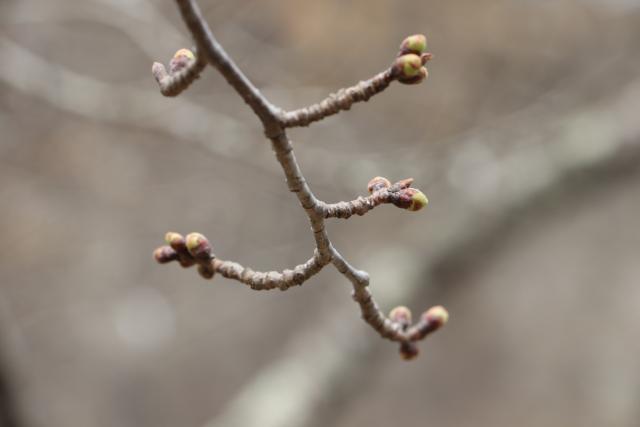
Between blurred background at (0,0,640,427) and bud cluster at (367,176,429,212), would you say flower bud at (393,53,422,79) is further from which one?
blurred background at (0,0,640,427)

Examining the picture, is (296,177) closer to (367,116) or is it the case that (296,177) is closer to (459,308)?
(367,116)

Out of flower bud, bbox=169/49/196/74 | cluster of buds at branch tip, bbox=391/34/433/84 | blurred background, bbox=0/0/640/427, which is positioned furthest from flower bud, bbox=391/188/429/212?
blurred background, bbox=0/0/640/427

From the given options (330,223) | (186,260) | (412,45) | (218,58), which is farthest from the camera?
(330,223)

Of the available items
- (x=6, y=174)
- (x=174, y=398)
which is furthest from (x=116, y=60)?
(x=174, y=398)

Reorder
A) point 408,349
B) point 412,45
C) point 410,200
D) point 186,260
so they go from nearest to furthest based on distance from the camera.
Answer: point 412,45 → point 410,200 → point 186,260 → point 408,349

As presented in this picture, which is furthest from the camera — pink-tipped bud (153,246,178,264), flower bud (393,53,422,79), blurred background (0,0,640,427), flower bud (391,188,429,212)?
blurred background (0,0,640,427)

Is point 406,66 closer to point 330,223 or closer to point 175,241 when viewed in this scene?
point 175,241

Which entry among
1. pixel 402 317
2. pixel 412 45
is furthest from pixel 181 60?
pixel 402 317
